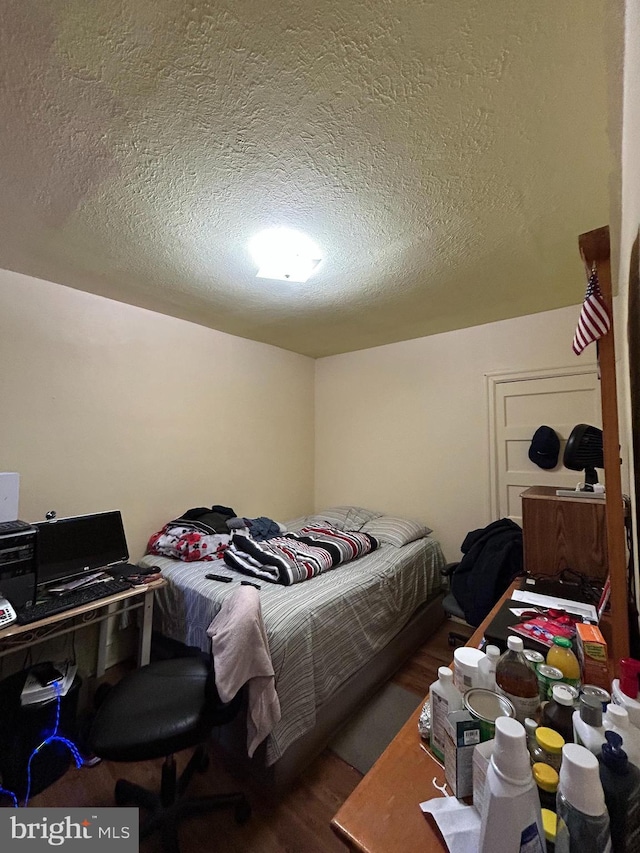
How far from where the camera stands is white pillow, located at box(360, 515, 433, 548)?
276 cm

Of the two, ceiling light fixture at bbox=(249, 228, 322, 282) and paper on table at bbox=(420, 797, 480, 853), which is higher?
ceiling light fixture at bbox=(249, 228, 322, 282)

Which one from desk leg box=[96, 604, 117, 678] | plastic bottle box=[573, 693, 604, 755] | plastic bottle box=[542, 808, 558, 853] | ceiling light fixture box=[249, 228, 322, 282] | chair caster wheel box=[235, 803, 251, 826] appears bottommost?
chair caster wheel box=[235, 803, 251, 826]

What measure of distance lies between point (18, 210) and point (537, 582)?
2.79m

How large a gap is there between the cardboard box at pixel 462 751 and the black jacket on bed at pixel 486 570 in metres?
1.60

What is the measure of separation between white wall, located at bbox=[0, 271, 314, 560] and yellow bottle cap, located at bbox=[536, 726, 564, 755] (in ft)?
8.12

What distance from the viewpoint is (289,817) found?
1.34 metres

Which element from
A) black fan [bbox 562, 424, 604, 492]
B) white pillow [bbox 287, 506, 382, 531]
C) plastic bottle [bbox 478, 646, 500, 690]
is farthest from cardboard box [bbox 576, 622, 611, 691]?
white pillow [bbox 287, 506, 382, 531]

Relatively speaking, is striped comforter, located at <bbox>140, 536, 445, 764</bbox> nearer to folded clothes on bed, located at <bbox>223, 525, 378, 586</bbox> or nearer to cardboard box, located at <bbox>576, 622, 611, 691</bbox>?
folded clothes on bed, located at <bbox>223, 525, 378, 586</bbox>

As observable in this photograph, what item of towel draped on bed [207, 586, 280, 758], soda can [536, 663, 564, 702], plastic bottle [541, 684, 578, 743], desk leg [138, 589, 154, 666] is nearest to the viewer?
plastic bottle [541, 684, 578, 743]

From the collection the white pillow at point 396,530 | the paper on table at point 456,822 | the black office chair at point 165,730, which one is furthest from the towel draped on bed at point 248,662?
the white pillow at point 396,530

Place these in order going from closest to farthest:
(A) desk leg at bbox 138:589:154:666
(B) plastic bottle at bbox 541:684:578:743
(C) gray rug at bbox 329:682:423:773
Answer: (B) plastic bottle at bbox 541:684:578:743 < (C) gray rug at bbox 329:682:423:773 < (A) desk leg at bbox 138:589:154:666

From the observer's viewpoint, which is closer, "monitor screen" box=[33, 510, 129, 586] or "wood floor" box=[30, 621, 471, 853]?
"wood floor" box=[30, 621, 471, 853]

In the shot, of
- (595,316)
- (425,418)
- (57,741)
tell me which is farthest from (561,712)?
(425,418)

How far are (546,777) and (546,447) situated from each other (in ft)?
7.55
